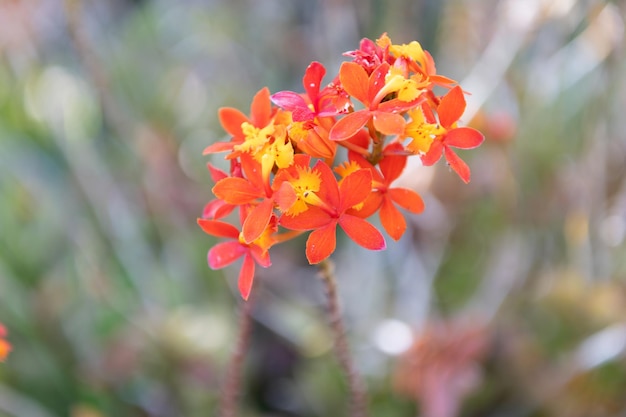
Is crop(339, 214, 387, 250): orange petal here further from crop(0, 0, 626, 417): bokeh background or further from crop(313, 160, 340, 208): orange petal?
crop(0, 0, 626, 417): bokeh background

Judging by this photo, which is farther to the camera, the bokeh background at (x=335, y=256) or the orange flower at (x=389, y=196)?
the bokeh background at (x=335, y=256)

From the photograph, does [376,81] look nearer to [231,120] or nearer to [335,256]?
[231,120]

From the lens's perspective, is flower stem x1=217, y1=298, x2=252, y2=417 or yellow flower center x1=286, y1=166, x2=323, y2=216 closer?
yellow flower center x1=286, y1=166, x2=323, y2=216

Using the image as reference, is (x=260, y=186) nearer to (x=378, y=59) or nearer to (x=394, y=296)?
(x=378, y=59)

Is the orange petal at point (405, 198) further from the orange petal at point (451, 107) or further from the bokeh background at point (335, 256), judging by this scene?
the bokeh background at point (335, 256)

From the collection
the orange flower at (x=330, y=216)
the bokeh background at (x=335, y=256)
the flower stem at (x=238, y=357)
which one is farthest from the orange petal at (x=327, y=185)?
the bokeh background at (x=335, y=256)

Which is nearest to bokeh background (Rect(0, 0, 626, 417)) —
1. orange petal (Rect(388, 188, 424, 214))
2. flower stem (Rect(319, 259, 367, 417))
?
flower stem (Rect(319, 259, 367, 417))

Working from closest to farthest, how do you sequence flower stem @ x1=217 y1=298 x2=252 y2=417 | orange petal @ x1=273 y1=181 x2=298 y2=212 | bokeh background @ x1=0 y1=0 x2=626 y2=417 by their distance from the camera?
1. orange petal @ x1=273 y1=181 x2=298 y2=212
2. flower stem @ x1=217 y1=298 x2=252 y2=417
3. bokeh background @ x1=0 y1=0 x2=626 y2=417
